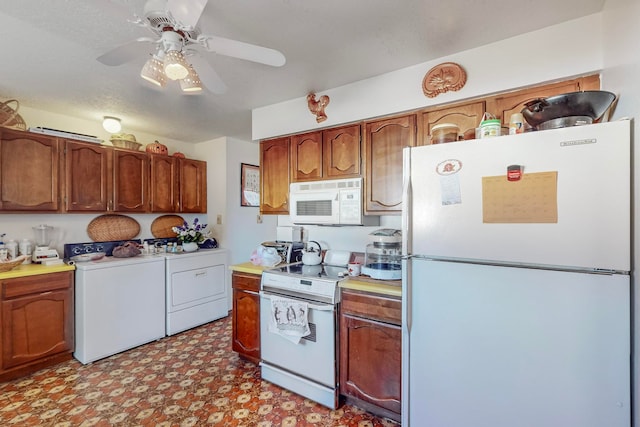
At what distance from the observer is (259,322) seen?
234cm

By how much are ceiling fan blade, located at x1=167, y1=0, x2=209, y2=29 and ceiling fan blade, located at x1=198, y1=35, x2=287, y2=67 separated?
0.11 metres

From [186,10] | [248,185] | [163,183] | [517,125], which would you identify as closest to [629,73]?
[517,125]

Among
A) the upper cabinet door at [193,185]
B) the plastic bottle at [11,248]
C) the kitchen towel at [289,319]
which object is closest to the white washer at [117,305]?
the plastic bottle at [11,248]

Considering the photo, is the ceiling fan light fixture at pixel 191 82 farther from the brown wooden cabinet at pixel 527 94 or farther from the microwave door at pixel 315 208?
the brown wooden cabinet at pixel 527 94

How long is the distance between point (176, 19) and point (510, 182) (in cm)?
155

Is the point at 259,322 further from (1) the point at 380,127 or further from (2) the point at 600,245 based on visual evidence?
(2) the point at 600,245

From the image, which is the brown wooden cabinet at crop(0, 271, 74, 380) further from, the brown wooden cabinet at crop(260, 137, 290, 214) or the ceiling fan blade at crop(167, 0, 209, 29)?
the ceiling fan blade at crop(167, 0, 209, 29)

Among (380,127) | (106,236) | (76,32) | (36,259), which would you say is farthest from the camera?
(106,236)

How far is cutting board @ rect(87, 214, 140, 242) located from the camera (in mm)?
3182

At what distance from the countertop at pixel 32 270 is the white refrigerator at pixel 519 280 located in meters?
2.93

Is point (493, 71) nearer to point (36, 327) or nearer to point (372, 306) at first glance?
point (372, 306)

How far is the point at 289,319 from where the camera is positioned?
2.05 metres

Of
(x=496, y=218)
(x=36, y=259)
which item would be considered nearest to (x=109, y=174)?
(x=36, y=259)

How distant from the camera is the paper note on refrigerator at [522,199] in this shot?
3.71 ft
